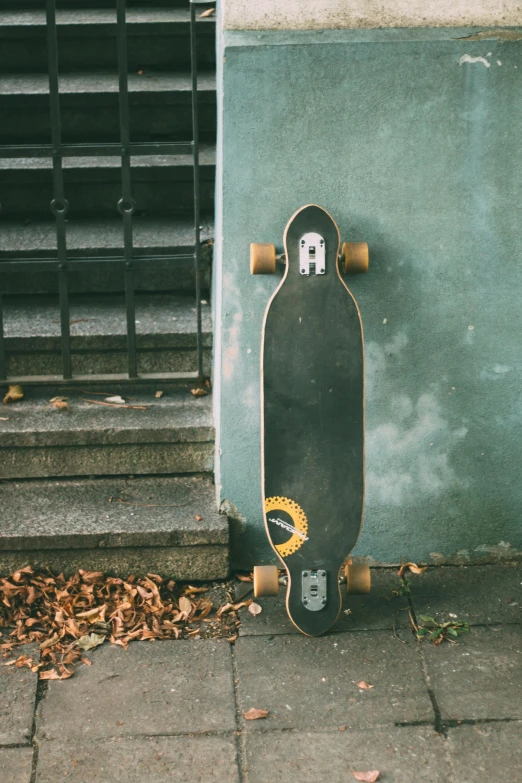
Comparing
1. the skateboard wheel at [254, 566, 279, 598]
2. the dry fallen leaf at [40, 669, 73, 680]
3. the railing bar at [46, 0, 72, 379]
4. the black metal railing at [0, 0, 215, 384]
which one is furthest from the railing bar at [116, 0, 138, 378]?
the dry fallen leaf at [40, 669, 73, 680]

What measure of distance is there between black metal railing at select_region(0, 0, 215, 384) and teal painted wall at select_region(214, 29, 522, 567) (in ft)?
0.98

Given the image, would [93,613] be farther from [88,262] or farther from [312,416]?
[88,262]

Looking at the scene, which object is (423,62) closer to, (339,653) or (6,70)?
(339,653)

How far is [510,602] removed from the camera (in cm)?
383

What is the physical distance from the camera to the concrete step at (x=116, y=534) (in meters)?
3.78

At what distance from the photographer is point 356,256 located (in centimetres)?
348

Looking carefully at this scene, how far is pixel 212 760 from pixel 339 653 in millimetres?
723

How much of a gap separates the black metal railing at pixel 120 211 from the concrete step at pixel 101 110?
78 cm

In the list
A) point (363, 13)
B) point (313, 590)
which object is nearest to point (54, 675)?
point (313, 590)

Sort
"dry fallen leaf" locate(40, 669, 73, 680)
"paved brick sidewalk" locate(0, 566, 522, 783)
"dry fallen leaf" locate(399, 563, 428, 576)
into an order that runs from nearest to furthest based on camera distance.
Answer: "paved brick sidewalk" locate(0, 566, 522, 783), "dry fallen leaf" locate(40, 669, 73, 680), "dry fallen leaf" locate(399, 563, 428, 576)

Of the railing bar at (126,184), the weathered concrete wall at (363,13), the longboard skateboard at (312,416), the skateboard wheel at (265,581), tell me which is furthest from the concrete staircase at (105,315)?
the weathered concrete wall at (363,13)

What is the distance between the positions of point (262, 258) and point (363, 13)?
3.15ft

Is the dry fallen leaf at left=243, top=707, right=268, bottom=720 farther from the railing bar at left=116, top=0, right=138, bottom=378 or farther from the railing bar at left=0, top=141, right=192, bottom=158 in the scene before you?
the railing bar at left=0, top=141, right=192, bottom=158

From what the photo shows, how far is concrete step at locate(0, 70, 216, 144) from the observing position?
15.9 ft
